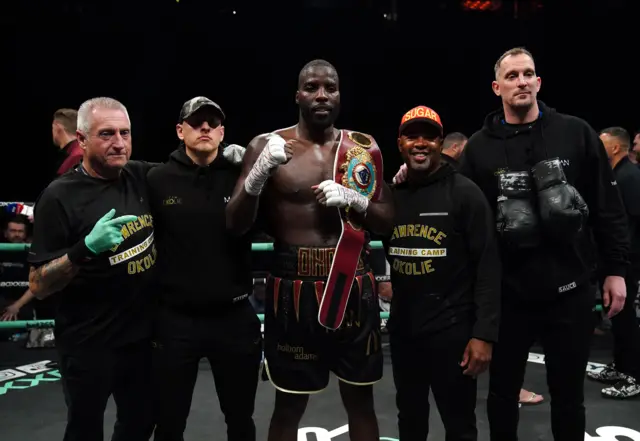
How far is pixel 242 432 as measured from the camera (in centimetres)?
205

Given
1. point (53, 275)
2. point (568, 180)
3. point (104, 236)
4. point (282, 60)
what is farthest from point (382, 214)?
point (282, 60)

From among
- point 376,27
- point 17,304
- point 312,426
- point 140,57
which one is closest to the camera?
point 312,426

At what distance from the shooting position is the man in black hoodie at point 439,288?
1.96 m

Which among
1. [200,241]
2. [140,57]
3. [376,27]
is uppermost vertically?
[376,27]

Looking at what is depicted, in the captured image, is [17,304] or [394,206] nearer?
[394,206]

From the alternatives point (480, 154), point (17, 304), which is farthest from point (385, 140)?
point (480, 154)

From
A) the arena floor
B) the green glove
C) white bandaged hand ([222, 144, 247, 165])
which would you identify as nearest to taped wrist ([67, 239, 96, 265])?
the green glove

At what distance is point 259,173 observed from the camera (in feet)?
5.83

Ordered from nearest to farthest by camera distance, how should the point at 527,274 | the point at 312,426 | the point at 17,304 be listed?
the point at 527,274
the point at 312,426
the point at 17,304

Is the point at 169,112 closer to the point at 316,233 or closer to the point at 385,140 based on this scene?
the point at 385,140

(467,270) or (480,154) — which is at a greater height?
(480,154)

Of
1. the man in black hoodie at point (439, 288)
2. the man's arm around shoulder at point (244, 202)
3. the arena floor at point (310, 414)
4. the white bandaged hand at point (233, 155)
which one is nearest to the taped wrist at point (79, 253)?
the man's arm around shoulder at point (244, 202)

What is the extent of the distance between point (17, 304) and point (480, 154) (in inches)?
131

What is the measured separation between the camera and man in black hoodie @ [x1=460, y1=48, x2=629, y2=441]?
2.04 m
